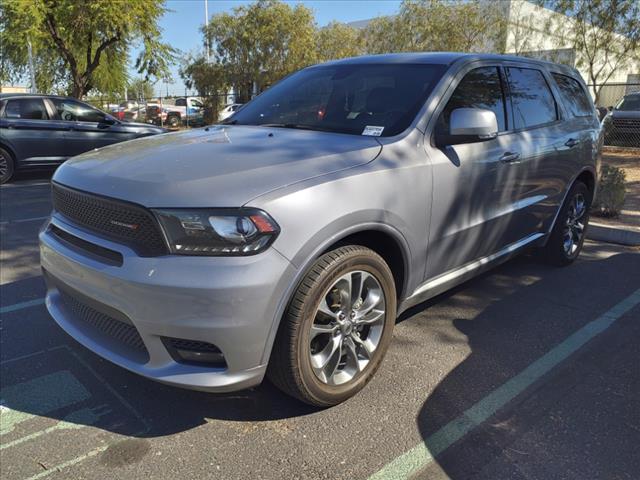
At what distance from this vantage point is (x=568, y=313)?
411 centimetres

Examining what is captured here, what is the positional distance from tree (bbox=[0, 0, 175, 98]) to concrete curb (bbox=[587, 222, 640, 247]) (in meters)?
13.8

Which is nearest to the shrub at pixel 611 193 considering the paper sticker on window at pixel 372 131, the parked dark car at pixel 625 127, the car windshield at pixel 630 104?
the paper sticker on window at pixel 372 131

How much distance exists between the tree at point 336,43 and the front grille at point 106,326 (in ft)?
99.7

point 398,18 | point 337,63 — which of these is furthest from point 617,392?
point 398,18

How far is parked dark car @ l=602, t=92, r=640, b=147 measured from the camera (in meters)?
14.5

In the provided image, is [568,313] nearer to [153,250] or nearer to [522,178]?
[522,178]

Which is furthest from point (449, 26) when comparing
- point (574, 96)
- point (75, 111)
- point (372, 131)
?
point (372, 131)

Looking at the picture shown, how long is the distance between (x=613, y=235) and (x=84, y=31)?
1549 cm

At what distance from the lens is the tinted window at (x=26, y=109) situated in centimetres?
959

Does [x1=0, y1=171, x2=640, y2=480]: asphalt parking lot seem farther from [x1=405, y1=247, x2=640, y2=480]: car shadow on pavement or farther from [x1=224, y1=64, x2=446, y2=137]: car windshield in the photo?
[x1=224, y1=64, x2=446, y2=137]: car windshield

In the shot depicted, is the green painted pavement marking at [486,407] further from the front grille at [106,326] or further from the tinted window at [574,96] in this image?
the tinted window at [574,96]

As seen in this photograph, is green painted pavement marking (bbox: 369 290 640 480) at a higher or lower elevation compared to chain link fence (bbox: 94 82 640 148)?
lower

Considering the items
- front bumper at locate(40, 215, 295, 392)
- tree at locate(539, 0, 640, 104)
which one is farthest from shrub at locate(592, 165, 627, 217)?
tree at locate(539, 0, 640, 104)

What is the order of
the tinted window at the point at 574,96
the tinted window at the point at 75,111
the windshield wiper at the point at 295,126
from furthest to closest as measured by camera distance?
1. the tinted window at the point at 75,111
2. the tinted window at the point at 574,96
3. the windshield wiper at the point at 295,126
